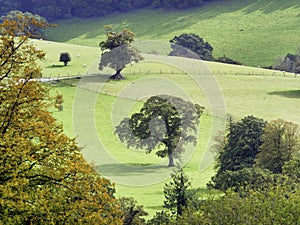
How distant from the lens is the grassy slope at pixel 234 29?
6201 inches

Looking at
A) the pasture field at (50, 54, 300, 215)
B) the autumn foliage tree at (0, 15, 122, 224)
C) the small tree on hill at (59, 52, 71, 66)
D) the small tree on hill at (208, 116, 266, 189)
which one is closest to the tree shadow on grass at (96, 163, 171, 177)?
the pasture field at (50, 54, 300, 215)

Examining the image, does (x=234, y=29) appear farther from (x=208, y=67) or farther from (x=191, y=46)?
(x=208, y=67)

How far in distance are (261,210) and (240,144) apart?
28116 millimetres

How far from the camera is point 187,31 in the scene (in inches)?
7028

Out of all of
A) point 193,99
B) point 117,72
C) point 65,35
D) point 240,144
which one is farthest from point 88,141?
point 65,35

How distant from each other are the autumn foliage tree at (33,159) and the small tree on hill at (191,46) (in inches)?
5053

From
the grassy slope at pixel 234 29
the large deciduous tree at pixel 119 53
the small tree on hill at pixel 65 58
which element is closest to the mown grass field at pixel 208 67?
the grassy slope at pixel 234 29

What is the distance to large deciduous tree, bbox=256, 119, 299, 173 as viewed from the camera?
5744cm

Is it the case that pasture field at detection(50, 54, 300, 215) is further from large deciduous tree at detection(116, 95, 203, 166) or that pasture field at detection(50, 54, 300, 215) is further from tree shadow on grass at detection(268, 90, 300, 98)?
large deciduous tree at detection(116, 95, 203, 166)

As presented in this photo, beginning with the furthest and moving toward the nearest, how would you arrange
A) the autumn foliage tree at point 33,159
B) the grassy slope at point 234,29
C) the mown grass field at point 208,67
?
the grassy slope at point 234,29, the mown grass field at point 208,67, the autumn foliage tree at point 33,159

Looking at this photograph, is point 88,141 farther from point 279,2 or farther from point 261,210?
point 279,2

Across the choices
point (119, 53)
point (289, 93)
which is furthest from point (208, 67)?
point (119, 53)

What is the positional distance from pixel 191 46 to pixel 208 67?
120 feet

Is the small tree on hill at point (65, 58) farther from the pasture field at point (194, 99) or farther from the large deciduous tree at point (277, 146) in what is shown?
the large deciduous tree at point (277, 146)
